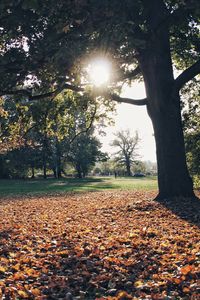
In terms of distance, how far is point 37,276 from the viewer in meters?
5.41

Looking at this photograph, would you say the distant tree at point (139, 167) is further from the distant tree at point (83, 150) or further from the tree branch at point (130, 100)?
the tree branch at point (130, 100)

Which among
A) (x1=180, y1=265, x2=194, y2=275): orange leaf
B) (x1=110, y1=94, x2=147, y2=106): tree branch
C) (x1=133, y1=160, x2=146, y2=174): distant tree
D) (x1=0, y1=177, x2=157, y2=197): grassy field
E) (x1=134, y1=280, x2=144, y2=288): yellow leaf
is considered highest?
(x1=110, y1=94, x2=147, y2=106): tree branch

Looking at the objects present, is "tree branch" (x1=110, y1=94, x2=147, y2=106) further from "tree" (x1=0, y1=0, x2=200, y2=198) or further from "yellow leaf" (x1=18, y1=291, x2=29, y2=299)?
"yellow leaf" (x1=18, y1=291, x2=29, y2=299)

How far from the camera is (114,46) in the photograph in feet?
31.0

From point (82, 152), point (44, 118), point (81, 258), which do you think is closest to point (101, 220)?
point (81, 258)

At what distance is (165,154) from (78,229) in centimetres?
541

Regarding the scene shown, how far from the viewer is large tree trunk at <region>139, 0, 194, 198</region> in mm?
12727

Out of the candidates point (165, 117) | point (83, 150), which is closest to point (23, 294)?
point (165, 117)

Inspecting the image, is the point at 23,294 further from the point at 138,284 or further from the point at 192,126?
the point at 192,126

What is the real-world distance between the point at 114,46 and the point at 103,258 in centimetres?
593

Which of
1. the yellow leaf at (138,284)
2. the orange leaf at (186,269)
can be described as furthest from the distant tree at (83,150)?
the yellow leaf at (138,284)

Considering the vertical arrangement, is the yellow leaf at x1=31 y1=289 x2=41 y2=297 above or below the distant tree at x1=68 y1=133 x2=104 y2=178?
below

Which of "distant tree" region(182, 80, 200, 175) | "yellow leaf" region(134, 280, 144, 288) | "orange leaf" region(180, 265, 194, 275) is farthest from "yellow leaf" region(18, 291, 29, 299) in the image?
"distant tree" region(182, 80, 200, 175)

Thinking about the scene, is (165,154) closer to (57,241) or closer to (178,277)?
(57,241)
